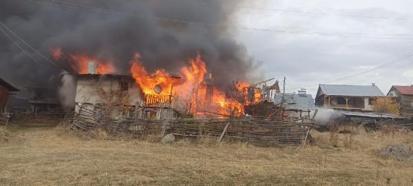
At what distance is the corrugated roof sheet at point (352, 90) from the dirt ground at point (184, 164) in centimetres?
4320

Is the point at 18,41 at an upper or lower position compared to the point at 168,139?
upper

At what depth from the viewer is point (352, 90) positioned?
64.2 meters

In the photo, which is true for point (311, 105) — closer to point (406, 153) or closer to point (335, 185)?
point (406, 153)

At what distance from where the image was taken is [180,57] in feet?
A: 122

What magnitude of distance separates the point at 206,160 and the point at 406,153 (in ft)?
30.3

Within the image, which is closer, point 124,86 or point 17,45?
point 124,86

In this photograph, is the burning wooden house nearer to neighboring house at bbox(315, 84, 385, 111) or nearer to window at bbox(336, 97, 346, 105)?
neighboring house at bbox(315, 84, 385, 111)

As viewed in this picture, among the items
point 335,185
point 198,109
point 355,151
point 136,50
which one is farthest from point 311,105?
point 335,185

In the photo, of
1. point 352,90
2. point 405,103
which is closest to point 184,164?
point 352,90

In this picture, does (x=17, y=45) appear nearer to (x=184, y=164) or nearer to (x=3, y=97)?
(x=3, y=97)

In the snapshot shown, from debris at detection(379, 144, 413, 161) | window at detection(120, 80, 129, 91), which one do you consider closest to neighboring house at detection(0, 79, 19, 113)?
window at detection(120, 80, 129, 91)

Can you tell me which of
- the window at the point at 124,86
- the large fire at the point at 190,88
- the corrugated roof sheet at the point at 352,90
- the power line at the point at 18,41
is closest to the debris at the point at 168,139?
the large fire at the point at 190,88

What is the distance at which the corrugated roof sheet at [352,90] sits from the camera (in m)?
62.8

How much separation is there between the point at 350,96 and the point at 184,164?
2098 inches
